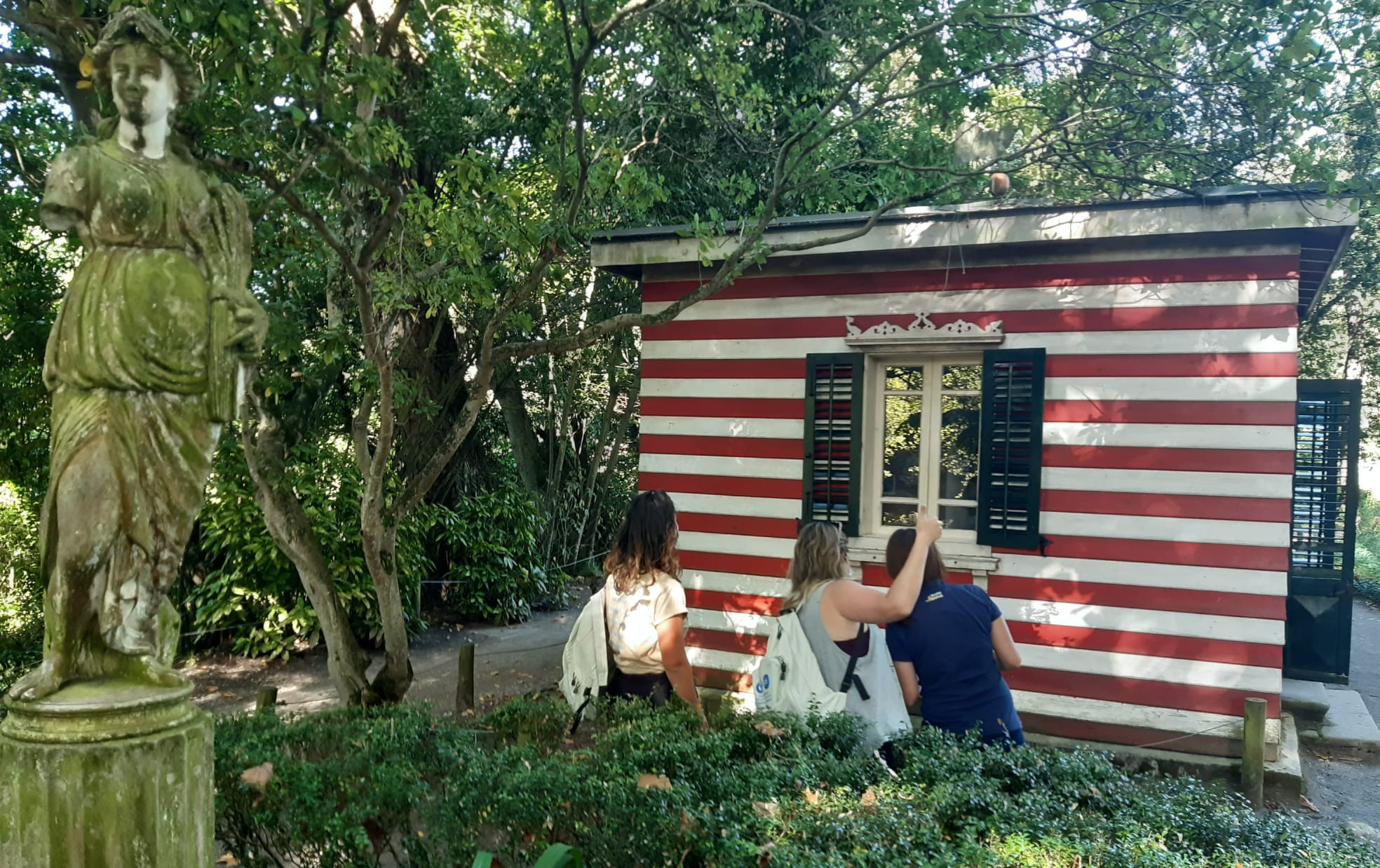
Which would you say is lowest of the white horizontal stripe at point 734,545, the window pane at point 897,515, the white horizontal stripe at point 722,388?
the white horizontal stripe at point 734,545

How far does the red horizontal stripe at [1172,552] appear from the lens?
6367 millimetres

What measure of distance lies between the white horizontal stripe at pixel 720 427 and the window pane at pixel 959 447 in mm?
1109

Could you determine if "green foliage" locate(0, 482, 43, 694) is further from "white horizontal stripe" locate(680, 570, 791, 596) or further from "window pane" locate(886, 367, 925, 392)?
"window pane" locate(886, 367, 925, 392)

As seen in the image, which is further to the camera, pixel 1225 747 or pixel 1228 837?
pixel 1225 747

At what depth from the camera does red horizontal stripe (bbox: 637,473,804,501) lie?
7695 mm

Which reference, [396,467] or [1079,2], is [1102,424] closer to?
[1079,2]

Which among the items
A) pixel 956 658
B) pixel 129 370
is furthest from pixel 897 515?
pixel 129 370

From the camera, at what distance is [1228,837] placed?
308 cm

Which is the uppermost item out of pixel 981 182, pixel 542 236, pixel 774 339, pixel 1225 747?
pixel 981 182

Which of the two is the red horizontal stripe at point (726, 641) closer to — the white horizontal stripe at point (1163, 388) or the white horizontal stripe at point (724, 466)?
the white horizontal stripe at point (724, 466)

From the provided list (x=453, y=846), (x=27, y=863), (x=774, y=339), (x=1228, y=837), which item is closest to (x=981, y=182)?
(x=774, y=339)

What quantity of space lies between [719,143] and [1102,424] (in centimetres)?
566

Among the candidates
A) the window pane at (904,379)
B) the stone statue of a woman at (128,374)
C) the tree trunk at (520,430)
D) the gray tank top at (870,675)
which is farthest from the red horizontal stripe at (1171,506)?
the tree trunk at (520,430)

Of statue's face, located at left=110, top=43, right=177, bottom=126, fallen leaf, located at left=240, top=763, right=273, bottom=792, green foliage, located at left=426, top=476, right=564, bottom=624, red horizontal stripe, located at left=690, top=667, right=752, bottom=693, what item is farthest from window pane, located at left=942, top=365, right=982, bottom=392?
green foliage, located at left=426, top=476, right=564, bottom=624
